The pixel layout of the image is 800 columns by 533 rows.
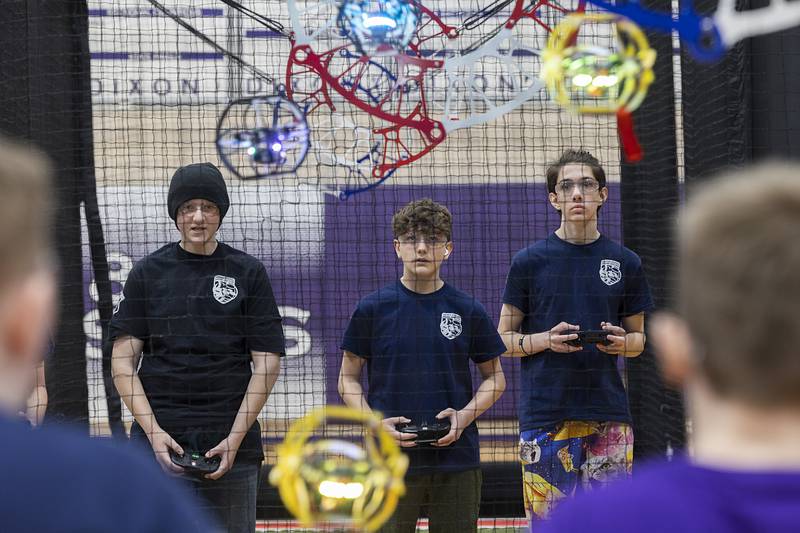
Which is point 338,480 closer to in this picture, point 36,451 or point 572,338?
point 36,451

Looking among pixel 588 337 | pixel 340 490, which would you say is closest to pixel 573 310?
pixel 588 337

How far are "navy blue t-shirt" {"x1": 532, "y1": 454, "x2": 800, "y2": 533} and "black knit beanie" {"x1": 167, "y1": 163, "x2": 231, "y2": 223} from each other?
8.87 feet

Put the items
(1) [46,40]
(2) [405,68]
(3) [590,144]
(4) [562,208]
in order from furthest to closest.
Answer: (3) [590,144] → (2) [405,68] → (1) [46,40] → (4) [562,208]

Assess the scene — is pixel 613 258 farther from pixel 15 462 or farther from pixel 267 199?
pixel 15 462

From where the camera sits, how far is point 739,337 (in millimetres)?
820

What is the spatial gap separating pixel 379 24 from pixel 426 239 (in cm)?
94

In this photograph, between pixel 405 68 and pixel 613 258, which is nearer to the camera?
pixel 613 258

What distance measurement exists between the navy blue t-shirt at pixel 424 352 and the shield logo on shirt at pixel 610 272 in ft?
1.44

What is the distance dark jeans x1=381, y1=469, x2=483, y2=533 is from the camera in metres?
3.35

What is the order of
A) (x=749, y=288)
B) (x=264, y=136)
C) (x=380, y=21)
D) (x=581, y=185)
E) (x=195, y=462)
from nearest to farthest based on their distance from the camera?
1. (x=749, y=288)
2. (x=195, y=462)
3. (x=581, y=185)
4. (x=380, y=21)
5. (x=264, y=136)

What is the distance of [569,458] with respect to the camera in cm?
335

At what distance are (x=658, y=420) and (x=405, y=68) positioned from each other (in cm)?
184

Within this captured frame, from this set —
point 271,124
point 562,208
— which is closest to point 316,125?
point 271,124

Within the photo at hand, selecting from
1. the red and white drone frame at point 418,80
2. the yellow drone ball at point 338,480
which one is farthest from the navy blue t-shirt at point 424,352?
the yellow drone ball at point 338,480
